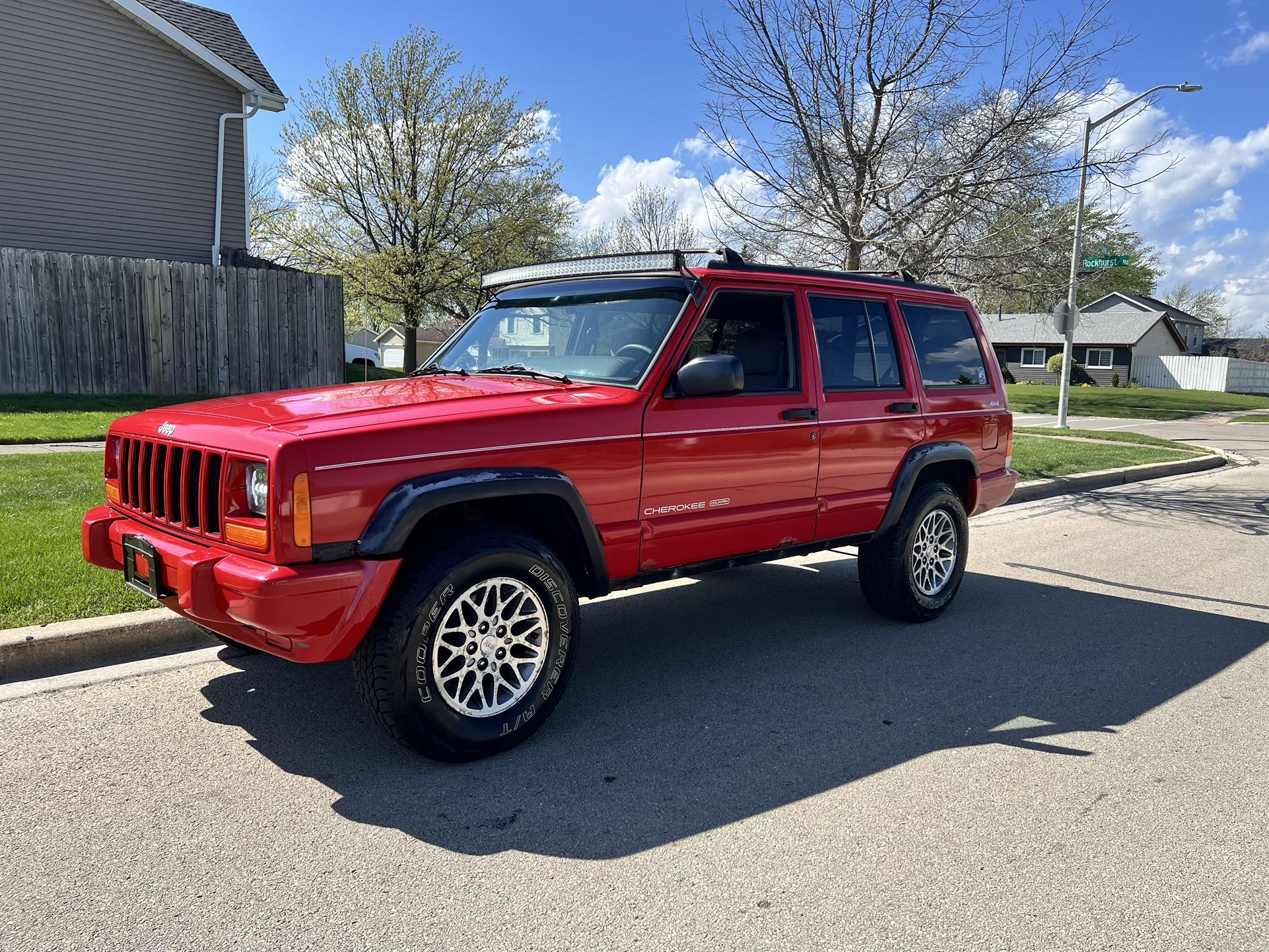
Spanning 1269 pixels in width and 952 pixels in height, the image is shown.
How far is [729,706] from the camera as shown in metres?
4.37

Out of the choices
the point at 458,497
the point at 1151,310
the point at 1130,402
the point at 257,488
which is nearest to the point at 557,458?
the point at 458,497

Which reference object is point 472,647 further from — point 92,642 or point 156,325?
point 156,325

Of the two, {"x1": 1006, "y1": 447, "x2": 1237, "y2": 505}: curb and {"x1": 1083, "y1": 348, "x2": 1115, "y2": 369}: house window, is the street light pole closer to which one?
{"x1": 1006, "y1": 447, "x2": 1237, "y2": 505}: curb

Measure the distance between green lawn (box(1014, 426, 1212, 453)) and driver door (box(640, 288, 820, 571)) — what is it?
14730mm

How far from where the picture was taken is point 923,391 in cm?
573

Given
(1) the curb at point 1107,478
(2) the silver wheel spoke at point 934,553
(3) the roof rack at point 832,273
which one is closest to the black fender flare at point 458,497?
(3) the roof rack at point 832,273

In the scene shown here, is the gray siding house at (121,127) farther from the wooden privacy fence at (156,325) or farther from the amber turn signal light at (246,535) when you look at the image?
the amber turn signal light at (246,535)

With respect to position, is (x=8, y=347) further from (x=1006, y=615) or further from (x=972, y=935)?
(x=972, y=935)

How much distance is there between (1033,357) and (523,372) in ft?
193

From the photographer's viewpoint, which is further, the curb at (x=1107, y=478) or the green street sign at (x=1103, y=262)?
the green street sign at (x=1103, y=262)

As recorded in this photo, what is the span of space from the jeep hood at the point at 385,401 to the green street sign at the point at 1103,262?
15093 millimetres

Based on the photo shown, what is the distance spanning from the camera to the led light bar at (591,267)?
178 inches

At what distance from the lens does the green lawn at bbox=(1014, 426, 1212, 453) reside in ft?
56.9

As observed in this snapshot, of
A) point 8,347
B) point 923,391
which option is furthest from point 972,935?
point 8,347
